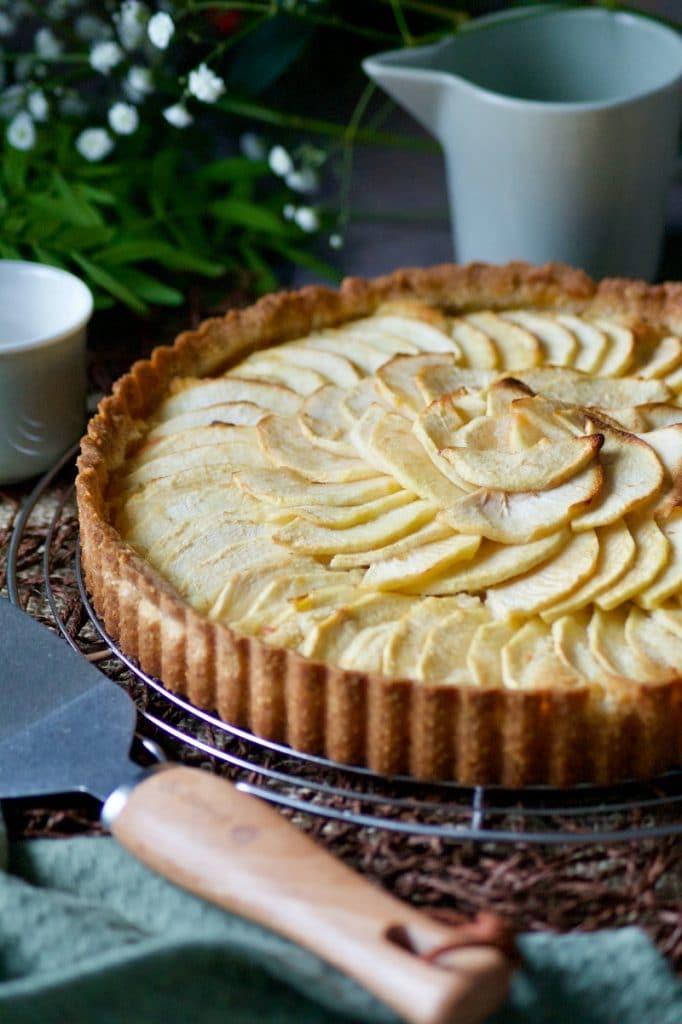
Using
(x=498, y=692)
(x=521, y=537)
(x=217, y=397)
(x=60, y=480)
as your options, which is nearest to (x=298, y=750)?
(x=498, y=692)

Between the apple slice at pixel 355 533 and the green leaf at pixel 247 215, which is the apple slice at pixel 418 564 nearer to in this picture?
the apple slice at pixel 355 533

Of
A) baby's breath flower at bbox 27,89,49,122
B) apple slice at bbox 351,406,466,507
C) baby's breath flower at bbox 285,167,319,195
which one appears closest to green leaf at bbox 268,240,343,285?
baby's breath flower at bbox 285,167,319,195

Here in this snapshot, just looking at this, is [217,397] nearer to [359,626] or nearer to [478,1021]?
[359,626]

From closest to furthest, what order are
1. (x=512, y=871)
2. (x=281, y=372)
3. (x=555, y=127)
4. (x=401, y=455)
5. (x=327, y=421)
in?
(x=512, y=871), (x=401, y=455), (x=327, y=421), (x=281, y=372), (x=555, y=127)

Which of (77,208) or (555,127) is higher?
(555,127)

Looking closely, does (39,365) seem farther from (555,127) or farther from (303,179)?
(555,127)

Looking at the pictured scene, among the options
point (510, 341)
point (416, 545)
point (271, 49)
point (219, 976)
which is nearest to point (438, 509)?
point (416, 545)
